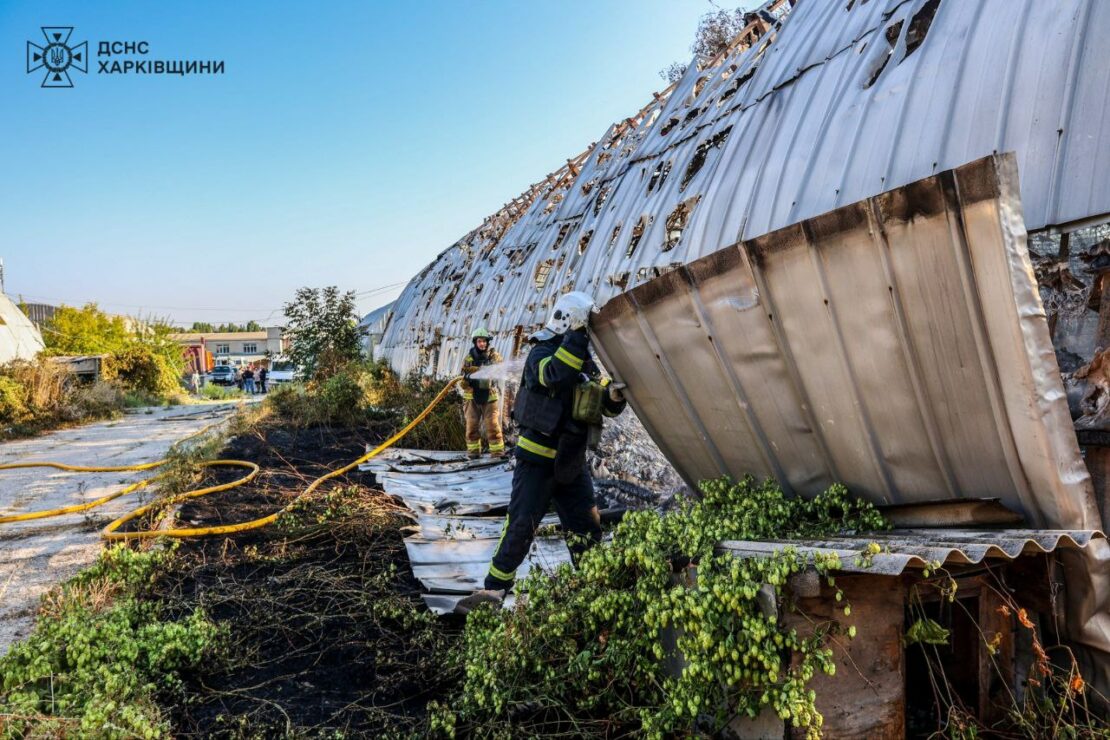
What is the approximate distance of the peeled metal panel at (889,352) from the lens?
89.7 inches

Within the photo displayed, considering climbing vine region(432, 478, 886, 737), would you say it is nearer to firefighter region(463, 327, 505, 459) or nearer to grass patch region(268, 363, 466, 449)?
firefighter region(463, 327, 505, 459)

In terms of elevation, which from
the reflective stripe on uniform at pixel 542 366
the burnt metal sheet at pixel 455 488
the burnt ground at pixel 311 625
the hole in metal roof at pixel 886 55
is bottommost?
the burnt ground at pixel 311 625

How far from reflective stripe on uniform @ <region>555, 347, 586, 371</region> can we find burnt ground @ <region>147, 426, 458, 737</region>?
6.17ft

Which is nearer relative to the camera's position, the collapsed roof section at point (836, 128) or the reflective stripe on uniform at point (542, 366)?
the collapsed roof section at point (836, 128)

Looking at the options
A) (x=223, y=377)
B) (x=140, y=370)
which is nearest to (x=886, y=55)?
(x=140, y=370)

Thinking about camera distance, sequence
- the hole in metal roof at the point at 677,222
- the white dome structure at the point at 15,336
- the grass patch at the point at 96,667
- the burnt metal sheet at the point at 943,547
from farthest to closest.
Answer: the white dome structure at the point at 15,336 < the hole in metal roof at the point at 677,222 < the grass patch at the point at 96,667 < the burnt metal sheet at the point at 943,547

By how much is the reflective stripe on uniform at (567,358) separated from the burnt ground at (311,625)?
1.88 meters

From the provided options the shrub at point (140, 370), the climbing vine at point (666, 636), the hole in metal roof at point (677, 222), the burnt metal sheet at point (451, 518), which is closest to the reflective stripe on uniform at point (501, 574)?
the burnt metal sheet at point (451, 518)

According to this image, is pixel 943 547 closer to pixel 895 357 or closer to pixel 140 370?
pixel 895 357

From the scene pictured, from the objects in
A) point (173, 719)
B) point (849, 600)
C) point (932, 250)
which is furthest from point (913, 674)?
point (173, 719)

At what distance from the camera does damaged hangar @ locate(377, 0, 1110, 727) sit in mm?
2320

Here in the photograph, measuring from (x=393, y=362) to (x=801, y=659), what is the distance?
19026mm

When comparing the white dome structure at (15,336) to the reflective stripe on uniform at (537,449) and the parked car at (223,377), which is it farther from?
the reflective stripe on uniform at (537,449)

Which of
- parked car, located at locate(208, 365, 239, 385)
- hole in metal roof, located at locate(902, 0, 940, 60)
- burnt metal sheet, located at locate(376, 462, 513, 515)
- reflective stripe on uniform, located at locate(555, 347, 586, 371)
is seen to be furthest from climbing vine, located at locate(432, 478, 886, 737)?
parked car, located at locate(208, 365, 239, 385)
